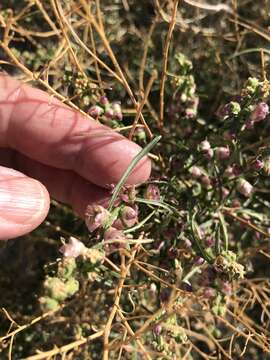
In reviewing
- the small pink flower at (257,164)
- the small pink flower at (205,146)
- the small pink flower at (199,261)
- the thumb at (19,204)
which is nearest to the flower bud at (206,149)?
the small pink flower at (205,146)

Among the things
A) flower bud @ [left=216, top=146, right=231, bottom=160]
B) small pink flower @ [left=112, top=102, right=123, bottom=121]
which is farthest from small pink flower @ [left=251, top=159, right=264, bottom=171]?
small pink flower @ [left=112, top=102, right=123, bottom=121]

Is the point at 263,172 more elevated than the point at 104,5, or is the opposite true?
the point at 104,5

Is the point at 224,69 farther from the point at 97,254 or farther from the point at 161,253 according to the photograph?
the point at 97,254

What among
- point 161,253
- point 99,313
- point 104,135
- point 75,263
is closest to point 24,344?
point 99,313

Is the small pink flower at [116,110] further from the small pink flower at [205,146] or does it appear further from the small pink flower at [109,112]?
the small pink flower at [205,146]

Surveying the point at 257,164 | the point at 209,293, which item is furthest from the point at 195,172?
the point at 209,293

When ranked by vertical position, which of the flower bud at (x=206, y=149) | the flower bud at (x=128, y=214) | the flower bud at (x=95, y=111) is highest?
the flower bud at (x=95, y=111)

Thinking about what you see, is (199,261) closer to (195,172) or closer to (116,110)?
(195,172)
